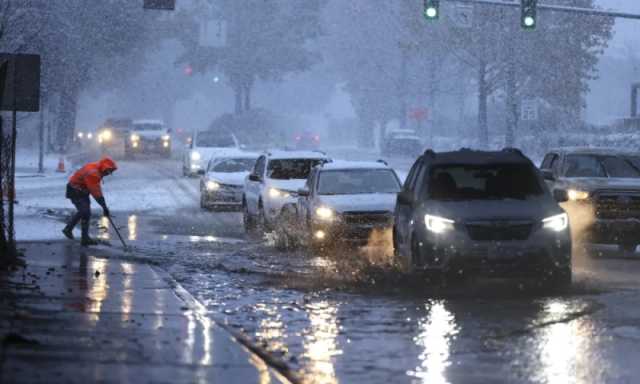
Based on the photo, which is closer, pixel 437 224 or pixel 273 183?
pixel 437 224

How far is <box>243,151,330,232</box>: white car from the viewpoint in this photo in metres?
24.5

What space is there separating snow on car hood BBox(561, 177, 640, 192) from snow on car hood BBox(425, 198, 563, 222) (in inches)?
210

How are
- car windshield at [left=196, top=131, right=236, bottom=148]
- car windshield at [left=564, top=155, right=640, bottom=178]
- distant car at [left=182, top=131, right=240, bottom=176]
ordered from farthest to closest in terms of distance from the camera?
car windshield at [left=196, top=131, right=236, bottom=148] < distant car at [left=182, top=131, right=240, bottom=176] < car windshield at [left=564, top=155, right=640, bottom=178]

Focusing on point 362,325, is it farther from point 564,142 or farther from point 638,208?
point 564,142

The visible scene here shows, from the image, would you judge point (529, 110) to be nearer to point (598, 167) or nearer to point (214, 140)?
point (214, 140)

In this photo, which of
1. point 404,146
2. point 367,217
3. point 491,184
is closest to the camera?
point 491,184

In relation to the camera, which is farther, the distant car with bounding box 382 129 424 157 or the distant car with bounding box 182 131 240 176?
the distant car with bounding box 382 129 424 157

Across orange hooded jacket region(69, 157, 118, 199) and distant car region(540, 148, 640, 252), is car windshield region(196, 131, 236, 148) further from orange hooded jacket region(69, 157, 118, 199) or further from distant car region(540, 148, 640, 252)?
distant car region(540, 148, 640, 252)

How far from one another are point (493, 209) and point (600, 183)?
6.25 metres

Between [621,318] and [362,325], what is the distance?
2.57 metres

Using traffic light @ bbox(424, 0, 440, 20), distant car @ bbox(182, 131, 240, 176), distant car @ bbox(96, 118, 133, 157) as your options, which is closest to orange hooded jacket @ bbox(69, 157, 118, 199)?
traffic light @ bbox(424, 0, 440, 20)

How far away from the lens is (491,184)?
16.3 m

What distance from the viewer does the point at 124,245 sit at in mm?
20406

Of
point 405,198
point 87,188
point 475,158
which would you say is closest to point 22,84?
point 87,188
